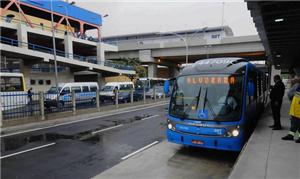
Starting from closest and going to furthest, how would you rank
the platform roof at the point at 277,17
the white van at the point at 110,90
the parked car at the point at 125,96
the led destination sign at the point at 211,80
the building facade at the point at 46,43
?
1. the led destination sign at the point at 211,80
2. the platform roof at the point at 277,17
3. the parked car at the point at 125,96
4. the white van at the point at 110,90
5. the building facade at the point at 46,43

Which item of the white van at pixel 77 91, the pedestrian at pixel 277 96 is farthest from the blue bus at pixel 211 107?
the white van at pixel 77 91

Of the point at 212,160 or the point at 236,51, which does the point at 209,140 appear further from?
the point at 236,51

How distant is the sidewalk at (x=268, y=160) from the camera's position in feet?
14.4

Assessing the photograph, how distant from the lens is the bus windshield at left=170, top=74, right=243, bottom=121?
243 inches

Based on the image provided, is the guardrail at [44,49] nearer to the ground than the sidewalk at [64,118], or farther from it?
farther from it

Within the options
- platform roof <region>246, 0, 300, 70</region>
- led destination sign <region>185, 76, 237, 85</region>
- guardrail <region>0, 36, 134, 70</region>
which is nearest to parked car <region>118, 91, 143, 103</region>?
guardrail <region>0, 36, 134, 70</region>

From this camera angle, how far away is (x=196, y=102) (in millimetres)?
6500

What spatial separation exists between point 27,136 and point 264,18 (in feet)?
34.7

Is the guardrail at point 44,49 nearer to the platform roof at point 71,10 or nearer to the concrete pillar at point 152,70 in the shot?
the platform roof at point 71,10

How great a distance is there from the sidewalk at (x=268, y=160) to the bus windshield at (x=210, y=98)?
1.02 meters

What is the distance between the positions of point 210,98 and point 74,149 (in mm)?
4548

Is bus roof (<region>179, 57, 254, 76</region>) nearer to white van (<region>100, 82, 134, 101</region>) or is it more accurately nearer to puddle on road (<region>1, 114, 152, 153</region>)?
puddle on road (<region>1, 114, 152, 153</region>)

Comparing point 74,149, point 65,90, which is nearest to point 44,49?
point 65,90

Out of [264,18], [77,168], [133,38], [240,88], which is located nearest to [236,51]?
[264,18]
